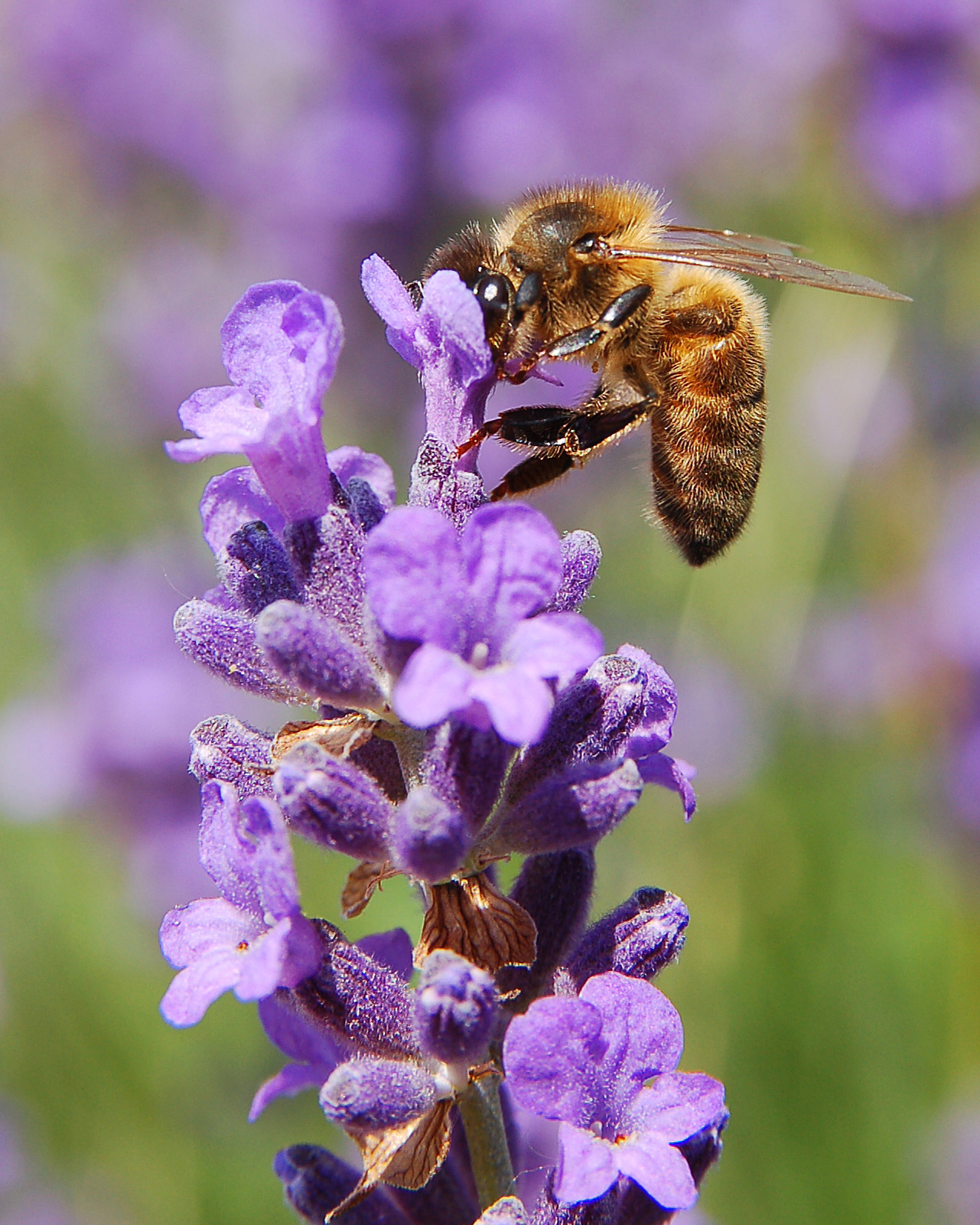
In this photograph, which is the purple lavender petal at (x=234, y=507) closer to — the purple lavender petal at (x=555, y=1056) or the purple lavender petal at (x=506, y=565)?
the purple lavender petal at (x=506, y=565)

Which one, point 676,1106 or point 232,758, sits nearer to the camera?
point 676,1106

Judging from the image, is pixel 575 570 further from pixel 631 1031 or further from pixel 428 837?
pixel 631 1031

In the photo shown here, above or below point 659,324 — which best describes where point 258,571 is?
below

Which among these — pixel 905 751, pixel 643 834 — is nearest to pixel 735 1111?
pixel 643 834

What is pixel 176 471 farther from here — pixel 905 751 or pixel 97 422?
pixel 905 751

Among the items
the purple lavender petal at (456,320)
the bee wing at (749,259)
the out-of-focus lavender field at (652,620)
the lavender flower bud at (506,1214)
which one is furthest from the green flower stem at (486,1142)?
the out-of-focus lavender field at (652,620)

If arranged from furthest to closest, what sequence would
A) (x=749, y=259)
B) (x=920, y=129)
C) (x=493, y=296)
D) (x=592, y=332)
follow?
1. (x=920, y=129)
2. (x=749, y=259)
3. (x=592, y=332)
4. (x=493, y=296)

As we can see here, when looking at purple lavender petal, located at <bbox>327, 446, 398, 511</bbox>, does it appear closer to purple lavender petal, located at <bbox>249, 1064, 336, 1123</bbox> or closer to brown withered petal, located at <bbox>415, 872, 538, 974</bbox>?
brown withered petal, located at <bbox>415, 872, 538, 974</bbox>

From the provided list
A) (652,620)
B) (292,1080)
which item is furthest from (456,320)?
(652,620)
